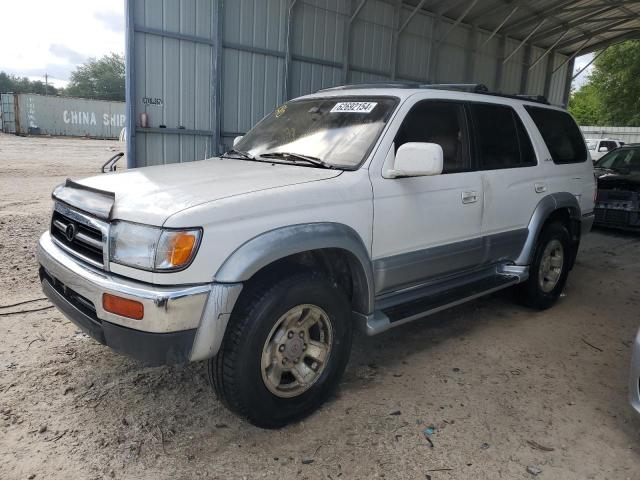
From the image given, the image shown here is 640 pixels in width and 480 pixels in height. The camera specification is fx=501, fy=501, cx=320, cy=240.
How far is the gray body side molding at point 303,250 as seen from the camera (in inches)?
96.1

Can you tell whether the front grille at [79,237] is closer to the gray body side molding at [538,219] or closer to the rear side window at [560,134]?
the gray body side molding at [538,219]

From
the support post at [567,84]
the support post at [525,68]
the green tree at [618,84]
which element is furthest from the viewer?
the green tree at [618,84]

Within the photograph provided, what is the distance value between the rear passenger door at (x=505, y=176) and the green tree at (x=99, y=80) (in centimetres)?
7001

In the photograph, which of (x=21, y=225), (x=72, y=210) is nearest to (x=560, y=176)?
(x=72, y=210)

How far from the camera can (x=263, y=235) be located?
2.55 meters

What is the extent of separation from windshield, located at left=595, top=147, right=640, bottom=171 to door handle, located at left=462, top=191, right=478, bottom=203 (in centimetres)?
684

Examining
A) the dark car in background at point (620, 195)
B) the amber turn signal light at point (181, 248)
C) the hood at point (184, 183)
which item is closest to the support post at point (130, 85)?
the hood at point (184, 183)

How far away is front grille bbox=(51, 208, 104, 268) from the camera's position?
259 cm

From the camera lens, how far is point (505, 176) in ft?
13.4

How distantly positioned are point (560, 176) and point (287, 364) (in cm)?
341

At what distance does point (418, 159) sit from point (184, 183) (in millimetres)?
1371

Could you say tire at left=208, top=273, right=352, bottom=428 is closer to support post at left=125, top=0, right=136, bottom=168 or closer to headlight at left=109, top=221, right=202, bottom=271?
headlight at left=109, top=221, right=202, bottom=271

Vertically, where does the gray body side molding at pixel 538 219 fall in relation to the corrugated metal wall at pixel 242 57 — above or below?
below

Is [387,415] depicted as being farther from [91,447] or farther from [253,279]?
[91,447]
